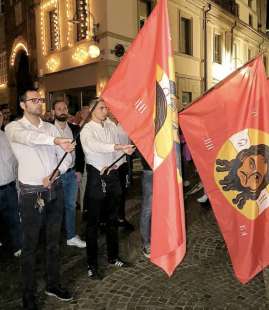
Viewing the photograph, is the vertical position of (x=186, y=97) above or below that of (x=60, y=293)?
above

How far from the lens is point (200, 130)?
131 inches

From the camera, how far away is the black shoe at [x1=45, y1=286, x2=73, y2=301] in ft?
12.4

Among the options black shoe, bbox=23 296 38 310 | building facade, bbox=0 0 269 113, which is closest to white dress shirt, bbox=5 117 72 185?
black shoe, bbox=23 296 38 310

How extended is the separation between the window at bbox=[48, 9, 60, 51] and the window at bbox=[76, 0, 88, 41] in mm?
1684

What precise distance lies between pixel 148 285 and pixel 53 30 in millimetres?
14119

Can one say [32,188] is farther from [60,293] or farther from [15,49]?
[15,49]

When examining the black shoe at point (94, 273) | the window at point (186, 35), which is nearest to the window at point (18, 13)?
the window at point (186, 35)

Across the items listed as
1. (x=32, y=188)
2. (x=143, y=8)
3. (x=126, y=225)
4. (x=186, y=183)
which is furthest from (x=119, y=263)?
(x=143, y=8)

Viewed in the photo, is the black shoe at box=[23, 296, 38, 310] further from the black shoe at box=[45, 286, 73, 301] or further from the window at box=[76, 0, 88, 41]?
the window at box=[76, 0, 88, 41]

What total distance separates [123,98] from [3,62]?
1883cm

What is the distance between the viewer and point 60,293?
3799 mm

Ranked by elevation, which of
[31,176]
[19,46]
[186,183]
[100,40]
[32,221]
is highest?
[19,46]

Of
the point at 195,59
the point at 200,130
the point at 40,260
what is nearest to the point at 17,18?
the point at 195,59

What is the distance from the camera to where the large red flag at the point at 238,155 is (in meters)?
3.25
